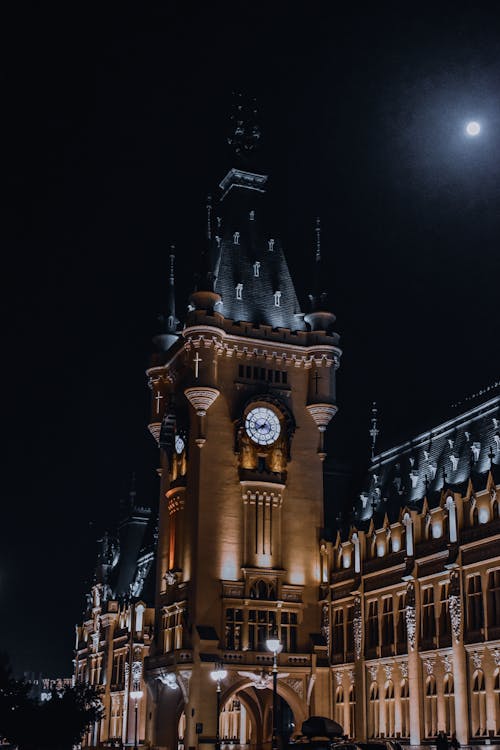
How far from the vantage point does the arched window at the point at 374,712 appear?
219 ft

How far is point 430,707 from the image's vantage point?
61.2 m

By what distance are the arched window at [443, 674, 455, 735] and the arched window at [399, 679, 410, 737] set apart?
4.19 m

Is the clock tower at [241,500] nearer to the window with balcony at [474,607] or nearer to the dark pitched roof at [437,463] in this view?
the dark pitched roof at [437,463]

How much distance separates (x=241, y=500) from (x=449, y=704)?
2130 centimetres

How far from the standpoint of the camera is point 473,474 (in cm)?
6209

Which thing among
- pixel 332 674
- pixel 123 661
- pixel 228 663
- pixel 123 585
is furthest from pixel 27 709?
pixel 123 585

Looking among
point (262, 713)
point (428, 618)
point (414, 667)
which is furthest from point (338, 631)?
point (428, 618)

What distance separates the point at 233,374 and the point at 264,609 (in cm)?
1701

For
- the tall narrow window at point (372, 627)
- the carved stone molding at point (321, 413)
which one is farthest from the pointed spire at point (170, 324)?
the tall narrow window at point (372, 627)

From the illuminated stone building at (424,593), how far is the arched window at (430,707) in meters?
0.08

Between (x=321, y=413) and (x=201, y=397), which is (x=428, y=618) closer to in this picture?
(x=321, y=413)

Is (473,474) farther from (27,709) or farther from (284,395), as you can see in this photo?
(27,709)

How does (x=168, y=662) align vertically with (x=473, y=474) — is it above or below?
below

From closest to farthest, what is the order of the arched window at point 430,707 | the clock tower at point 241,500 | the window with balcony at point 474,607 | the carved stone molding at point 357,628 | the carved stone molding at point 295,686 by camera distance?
1. the window with balcony at point 474,607
2. the arched window at point 430,707
3. the carved stone molding at point 357,628
4. the clock tower at point 241,500
5. the carved stone molding at point 295,686
